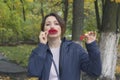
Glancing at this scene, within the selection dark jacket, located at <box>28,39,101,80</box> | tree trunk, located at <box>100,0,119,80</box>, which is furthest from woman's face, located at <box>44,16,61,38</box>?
tree trunk, located at <box>100,0,119,80</box>

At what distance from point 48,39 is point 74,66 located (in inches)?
13.7

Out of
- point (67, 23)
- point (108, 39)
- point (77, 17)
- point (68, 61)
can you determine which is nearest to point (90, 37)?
point (68, 61)

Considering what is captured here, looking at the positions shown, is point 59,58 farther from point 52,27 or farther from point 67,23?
point 67,23

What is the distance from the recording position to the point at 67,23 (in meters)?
19.8

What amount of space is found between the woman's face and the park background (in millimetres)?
5662

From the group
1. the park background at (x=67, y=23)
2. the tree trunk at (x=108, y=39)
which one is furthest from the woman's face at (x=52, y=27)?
the tree trunk at (x=108, y=39)

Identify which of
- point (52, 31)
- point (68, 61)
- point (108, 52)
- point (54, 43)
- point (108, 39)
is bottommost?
point (108, 52)

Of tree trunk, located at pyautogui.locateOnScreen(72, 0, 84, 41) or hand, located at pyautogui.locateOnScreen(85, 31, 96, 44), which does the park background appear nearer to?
tree trunk, located at pyautogui.locateOnScreen(72, 0, 84, 41)

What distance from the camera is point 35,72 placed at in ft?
11.3

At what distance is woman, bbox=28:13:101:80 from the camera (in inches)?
137

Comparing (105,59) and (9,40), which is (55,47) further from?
(9,40)

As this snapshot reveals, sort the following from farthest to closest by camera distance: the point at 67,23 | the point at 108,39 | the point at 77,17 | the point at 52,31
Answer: the point at 67,23 < the point at 108,39 < the point at 77,17 < the point at 52,31

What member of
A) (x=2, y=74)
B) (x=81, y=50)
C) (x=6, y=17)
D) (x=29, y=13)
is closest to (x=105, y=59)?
(x=2, y=74)

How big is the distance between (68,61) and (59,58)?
88 millimetres
